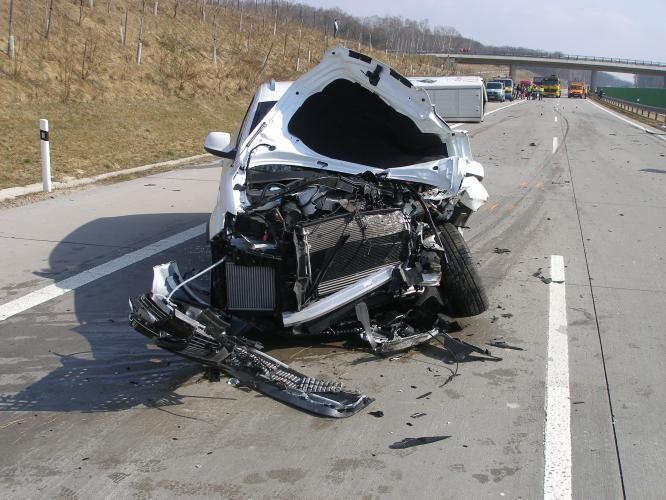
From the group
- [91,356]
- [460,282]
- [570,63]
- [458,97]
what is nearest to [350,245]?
[460,282]

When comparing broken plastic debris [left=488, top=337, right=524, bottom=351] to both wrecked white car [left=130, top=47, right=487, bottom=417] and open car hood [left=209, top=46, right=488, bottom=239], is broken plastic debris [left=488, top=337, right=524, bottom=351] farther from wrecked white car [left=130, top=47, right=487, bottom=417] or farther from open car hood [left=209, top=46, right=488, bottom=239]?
open car hood [left=209, top=46, right=488, bottom=239]

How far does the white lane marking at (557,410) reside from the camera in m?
3.39

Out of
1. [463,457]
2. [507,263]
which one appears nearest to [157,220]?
[507,263]

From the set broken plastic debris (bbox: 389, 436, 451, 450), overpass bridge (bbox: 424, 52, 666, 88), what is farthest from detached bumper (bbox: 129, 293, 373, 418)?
overpass bridge (bbox: 424, 52, 666, 88)

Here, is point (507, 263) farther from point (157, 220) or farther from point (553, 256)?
point (157, 220)

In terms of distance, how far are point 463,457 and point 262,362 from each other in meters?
1.43

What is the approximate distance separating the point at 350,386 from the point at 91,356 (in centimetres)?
187

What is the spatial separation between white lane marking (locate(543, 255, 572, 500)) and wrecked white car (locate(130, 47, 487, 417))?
72 centimetres

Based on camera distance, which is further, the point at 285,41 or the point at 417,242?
the point at 285,41

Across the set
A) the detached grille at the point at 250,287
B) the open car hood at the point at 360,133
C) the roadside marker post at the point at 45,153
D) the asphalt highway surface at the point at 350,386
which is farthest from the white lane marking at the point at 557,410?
the roadside marker post at the point at 45,153

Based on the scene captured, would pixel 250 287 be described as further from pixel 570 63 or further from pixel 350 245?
pixel 570 63

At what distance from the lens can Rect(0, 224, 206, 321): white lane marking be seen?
5852 millimetres

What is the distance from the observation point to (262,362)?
438cm

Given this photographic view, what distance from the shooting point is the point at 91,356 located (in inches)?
190
